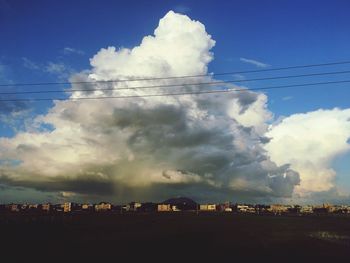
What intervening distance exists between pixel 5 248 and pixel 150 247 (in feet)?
70.6

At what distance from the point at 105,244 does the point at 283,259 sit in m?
29.7

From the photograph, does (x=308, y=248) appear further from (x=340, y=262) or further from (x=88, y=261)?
(x=88, y=261)

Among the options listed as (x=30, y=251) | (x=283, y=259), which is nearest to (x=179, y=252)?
(x=283, y=259)

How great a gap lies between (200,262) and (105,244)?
24.2 meters

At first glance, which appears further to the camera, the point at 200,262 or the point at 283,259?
the point at 283,259

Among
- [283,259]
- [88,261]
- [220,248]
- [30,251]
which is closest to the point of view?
[88,261]

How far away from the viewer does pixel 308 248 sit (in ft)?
221

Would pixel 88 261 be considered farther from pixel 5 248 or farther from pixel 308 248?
pixel 308 248

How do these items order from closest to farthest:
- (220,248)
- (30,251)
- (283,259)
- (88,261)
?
(88,261) < (283,259) < (30,251) < (220,248)

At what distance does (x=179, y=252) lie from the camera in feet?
195

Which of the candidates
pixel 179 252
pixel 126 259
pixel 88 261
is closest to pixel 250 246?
pixel 179 252

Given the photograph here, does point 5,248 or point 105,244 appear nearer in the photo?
point 5,248

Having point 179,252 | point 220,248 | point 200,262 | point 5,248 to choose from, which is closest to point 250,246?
point 220,248

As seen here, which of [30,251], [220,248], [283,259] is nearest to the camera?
[283,259]
